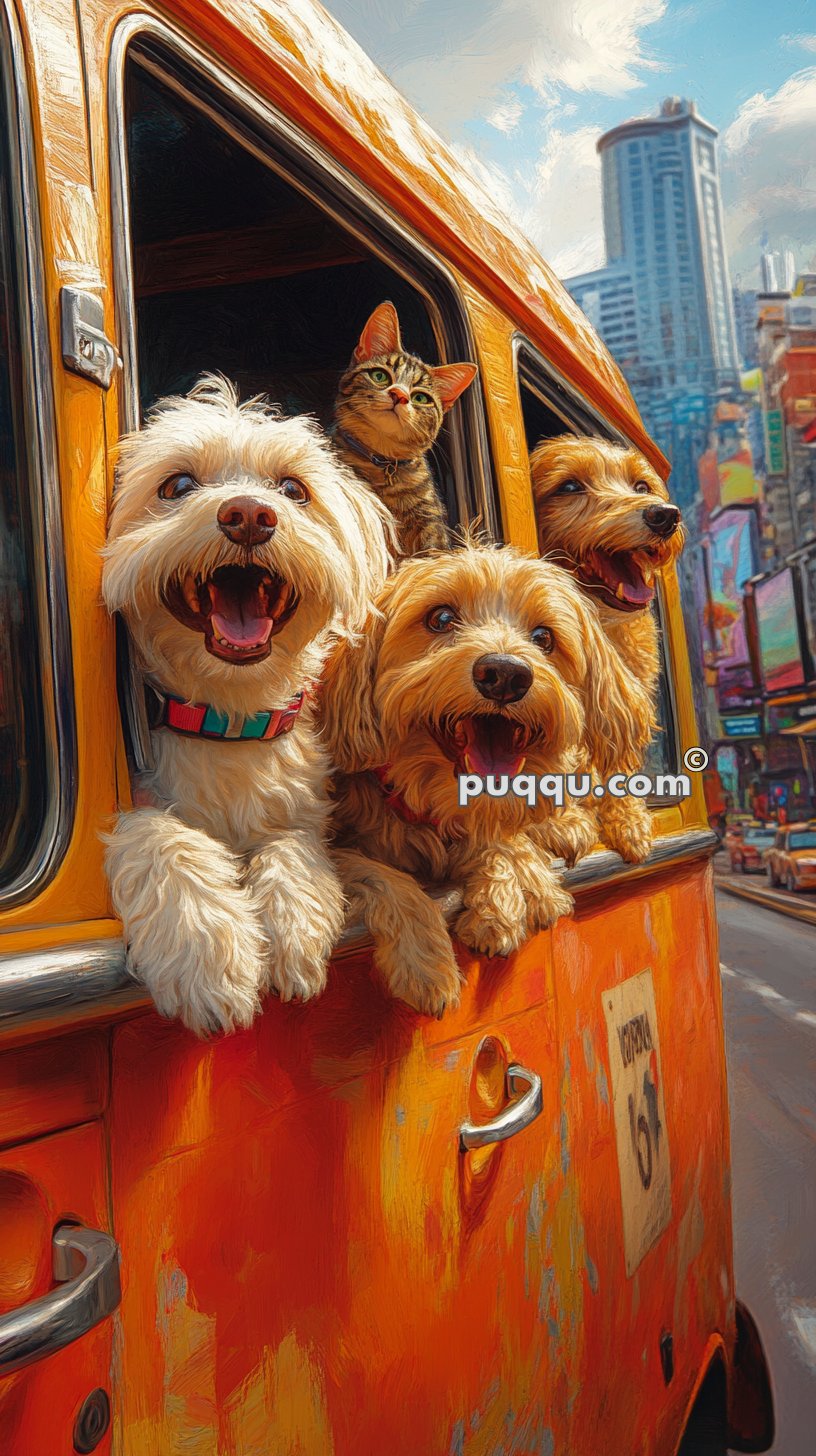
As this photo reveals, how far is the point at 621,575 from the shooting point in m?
1.70

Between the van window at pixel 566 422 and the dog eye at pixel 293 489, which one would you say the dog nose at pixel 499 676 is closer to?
the dog eye at pixel 293 489

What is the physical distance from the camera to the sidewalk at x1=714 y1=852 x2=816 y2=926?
6.19 ft

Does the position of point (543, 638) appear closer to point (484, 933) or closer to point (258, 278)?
point (484, 933)

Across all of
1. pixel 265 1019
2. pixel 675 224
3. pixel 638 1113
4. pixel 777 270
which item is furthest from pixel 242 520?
pixel 777 270

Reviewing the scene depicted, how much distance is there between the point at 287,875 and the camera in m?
0.95

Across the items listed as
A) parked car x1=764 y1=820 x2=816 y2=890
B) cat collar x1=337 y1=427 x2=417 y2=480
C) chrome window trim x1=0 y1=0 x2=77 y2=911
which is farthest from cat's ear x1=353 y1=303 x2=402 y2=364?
parked car x1=764 y1=820 x2=816 y2=890

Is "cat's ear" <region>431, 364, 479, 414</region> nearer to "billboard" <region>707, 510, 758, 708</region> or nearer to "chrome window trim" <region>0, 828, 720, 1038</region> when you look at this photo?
"billboard" <region>707, 510, 758, 708</region>

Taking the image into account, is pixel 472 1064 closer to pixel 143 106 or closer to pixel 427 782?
pixel 427 782

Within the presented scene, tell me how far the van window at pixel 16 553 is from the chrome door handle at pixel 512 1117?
67 cm

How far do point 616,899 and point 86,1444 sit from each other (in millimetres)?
1218

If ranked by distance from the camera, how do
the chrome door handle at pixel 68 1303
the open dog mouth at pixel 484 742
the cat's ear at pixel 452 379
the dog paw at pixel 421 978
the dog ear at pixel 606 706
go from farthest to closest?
the cat's ear at pixel 452 379 → the dog ear at pixel 606 706 → the open dog mouth at pixel 484 742 → the dog paw at pixel 421 978 → the chrome door handle at pixel 68 1303

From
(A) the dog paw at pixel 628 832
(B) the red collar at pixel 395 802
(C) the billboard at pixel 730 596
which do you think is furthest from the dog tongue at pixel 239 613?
(C) the billboard at pixel 730 596

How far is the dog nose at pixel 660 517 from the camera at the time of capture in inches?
65.2

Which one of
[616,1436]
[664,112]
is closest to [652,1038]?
[616,1436]
